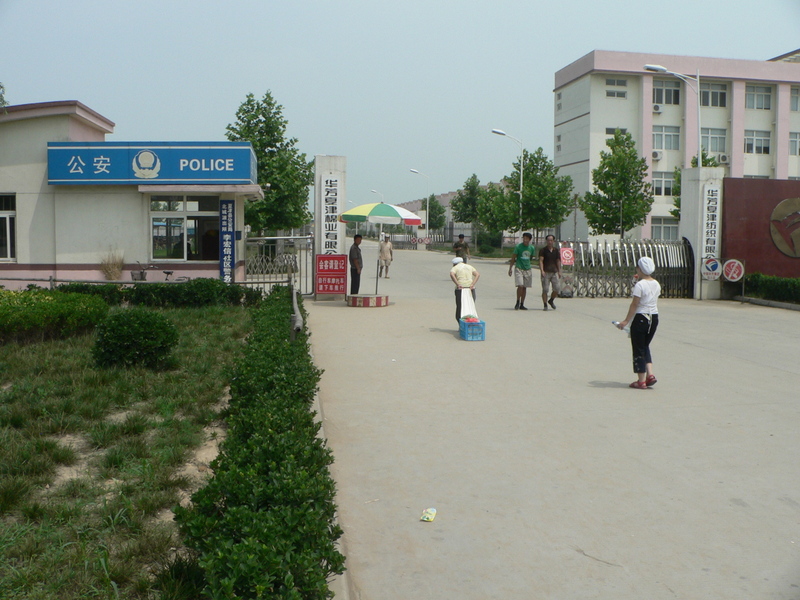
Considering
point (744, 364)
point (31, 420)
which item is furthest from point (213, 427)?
point (744, 364)

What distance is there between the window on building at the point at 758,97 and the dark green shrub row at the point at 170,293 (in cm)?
4751

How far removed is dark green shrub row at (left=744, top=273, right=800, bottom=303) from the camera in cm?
1967

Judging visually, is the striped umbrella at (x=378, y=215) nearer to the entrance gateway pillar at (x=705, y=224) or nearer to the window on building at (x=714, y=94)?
the entrance gateway pillar at (x=705, y=224)

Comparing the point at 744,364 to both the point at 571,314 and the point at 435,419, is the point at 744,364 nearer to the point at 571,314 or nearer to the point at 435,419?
the point at 435,419

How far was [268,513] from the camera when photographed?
3508 mm

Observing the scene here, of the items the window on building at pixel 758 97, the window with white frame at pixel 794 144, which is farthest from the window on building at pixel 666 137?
the window with white frame at pixel 794 144

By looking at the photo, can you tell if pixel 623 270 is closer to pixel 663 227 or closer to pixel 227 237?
pixel 227 237

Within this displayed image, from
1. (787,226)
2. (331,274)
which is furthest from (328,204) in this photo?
(787,226)

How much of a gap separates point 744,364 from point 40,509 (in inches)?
360

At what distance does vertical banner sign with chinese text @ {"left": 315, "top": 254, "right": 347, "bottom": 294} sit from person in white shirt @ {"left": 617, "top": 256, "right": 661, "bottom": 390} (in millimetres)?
10867

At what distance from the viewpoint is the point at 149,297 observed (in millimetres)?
15836

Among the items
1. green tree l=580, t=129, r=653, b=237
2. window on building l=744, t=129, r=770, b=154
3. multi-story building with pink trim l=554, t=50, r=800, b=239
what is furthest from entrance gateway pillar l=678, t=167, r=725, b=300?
window on building l=744, t=129, r=770, b=154

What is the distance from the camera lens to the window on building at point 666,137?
5262cm

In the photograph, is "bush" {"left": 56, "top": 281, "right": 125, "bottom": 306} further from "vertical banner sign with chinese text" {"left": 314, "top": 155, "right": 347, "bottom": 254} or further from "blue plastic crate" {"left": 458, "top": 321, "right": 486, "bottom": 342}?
"blue plastic crate" {"left": 458, "top": 321, "right": 486, "bottom": 342}
